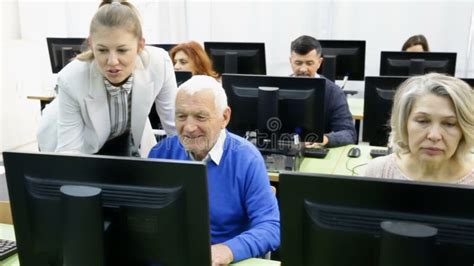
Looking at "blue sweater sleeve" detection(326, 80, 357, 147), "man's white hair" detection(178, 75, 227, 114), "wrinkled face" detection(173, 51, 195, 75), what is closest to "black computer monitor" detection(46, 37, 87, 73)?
"wrinkled face" detection(173, 51, 195, 75)

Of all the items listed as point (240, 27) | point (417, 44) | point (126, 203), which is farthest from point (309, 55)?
point (126, 203)

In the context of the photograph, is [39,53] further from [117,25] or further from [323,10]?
[117,25]

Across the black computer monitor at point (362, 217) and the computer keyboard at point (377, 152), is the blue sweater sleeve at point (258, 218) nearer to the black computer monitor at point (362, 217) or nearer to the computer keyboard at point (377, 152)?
the black computer monitor at point (362, 217)

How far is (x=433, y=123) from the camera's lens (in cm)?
163

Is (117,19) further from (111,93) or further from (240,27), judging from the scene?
(240,27)

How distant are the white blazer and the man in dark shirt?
3.18 feet

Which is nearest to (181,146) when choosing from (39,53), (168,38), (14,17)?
(168,38)

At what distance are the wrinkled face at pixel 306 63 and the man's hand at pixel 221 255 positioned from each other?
2144mm

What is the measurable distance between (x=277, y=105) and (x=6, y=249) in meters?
1.33

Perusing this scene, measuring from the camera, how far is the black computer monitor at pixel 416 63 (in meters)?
3.47

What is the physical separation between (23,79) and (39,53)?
1.56 feet

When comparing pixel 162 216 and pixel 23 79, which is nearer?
pixel 162 216

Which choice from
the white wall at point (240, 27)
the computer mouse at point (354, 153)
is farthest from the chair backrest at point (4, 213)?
the white wall at point (240, 27)

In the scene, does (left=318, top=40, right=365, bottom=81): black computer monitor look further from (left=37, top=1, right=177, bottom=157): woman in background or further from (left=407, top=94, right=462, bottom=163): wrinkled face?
(left=407, top=94, right=462, bottom=163): wrinkled face
